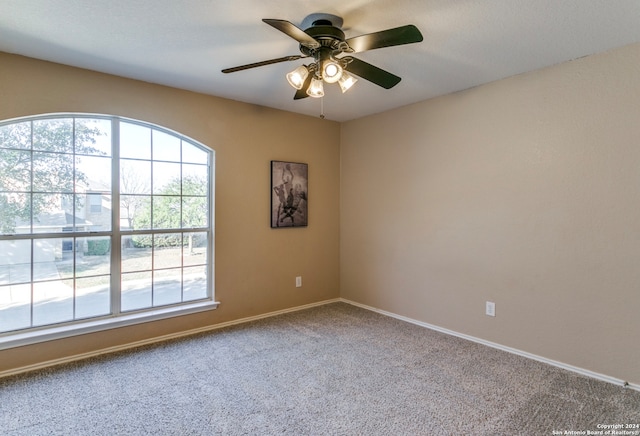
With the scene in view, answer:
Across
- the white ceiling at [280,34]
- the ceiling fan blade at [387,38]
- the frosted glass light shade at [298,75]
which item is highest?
the white ceiling at [280,34]

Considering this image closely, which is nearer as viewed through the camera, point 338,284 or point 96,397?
point 96,397

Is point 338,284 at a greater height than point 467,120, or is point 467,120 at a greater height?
point 467,120

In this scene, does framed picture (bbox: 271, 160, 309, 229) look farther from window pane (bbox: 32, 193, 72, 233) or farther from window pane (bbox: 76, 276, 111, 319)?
window pane (bbox: 32, 193, 72, 233)

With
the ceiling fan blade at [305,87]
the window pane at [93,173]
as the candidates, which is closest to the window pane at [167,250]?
the window pane at [93,173]

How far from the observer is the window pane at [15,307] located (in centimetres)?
262

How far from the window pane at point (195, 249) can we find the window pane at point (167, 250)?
0.06m

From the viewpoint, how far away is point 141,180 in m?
3.22

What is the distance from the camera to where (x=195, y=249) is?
11.7ft

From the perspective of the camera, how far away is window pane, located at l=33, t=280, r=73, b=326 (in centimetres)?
275

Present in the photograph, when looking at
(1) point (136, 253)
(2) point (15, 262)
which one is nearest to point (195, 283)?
(1) point (136, 253)

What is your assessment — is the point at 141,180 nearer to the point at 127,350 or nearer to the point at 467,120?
the point at 127,350

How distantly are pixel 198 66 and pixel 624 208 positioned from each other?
3404mm

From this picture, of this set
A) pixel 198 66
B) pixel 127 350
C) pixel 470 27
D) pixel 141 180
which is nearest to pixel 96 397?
pixel 127 350

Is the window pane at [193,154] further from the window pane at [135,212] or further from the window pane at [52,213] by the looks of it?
the window pane at [52,213]
